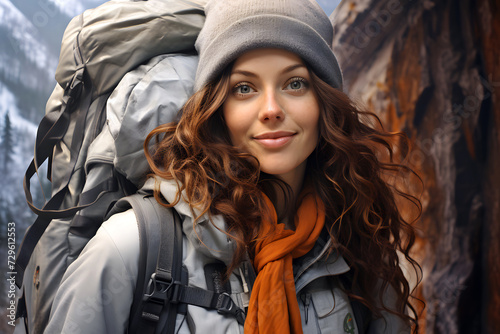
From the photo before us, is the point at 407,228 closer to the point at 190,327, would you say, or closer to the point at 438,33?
the point at 190,327

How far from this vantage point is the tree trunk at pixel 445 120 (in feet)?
6.84

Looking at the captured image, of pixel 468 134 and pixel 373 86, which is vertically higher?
pixel 373 86

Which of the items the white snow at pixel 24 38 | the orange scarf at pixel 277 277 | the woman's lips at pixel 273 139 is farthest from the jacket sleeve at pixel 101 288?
the white snow at pixel 24 38

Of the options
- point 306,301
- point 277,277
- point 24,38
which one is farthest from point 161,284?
point 24,38

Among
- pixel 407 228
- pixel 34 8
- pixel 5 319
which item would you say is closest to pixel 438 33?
pixel 407 228

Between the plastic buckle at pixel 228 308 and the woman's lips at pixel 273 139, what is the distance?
37cm

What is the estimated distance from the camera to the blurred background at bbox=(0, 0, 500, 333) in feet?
6.82

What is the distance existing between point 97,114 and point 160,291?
510 mm

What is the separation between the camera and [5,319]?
1.52 meters

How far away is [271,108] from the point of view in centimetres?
104

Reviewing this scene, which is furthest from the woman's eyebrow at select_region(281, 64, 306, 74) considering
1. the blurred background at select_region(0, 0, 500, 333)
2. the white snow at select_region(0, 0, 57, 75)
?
the blurred background at select_region(0, 0, 500, 333)

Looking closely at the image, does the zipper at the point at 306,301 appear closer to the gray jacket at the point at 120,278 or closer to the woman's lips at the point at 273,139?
the gray jacket at the point at 120,278

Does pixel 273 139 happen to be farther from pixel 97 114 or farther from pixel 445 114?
pixel 445 114

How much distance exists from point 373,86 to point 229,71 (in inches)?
49.3
